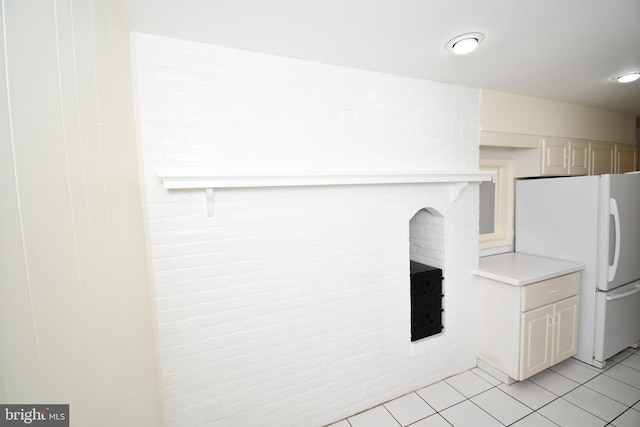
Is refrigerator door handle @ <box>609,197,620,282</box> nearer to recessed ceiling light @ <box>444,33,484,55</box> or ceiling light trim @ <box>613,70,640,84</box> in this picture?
ceiling light trim @ <box>613,70,640,84</box>

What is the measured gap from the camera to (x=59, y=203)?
0.51m

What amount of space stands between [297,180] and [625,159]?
426 centimetres

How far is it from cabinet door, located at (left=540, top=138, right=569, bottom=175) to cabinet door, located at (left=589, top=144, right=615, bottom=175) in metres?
0.49

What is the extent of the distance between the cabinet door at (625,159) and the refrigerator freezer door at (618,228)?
1129 millimetres

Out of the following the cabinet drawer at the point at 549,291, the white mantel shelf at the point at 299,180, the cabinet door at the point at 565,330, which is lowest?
the cabinet door at the point at 565,330

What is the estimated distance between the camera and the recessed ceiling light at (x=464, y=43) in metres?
1.47

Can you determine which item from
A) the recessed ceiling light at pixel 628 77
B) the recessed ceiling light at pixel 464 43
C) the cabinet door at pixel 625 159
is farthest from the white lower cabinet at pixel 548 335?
the cabinet door at pixel 625 159

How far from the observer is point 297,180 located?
158cm

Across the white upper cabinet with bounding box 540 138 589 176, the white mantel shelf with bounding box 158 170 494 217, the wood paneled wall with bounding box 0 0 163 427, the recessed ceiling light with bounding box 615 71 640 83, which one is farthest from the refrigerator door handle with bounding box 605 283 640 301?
the wood paneled wall with bounding box 0 0 163 427

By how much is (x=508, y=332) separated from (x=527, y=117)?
6.24ft

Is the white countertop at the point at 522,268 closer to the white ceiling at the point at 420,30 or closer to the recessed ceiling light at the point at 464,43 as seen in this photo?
the white ceiling at the point at 420,30

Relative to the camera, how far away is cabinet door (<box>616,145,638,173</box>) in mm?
3252

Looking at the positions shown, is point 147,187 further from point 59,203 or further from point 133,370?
point 59,203

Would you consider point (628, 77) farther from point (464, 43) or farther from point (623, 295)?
point (623, 295)
